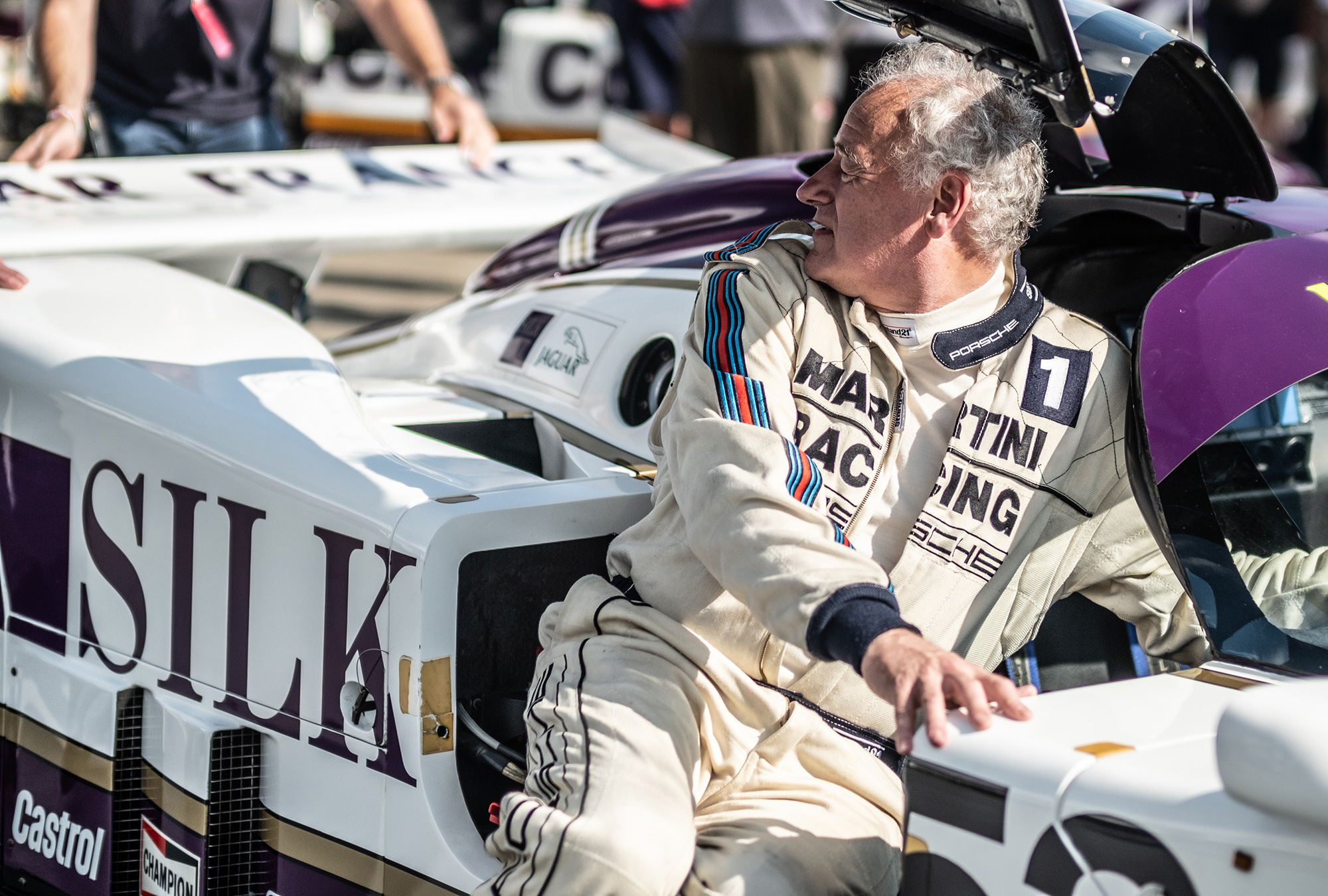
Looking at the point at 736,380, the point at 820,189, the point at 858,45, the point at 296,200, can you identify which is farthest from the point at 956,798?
the point at 858,45

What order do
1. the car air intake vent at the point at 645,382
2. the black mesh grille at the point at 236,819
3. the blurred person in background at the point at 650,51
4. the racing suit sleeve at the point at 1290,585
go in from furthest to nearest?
the blurred person in background at the point at 650,51 → the car air intake vent at the point at 645,382 → the black mesh grille at the point at 236,819 → the racing suit sleeve at the point at 1290,585

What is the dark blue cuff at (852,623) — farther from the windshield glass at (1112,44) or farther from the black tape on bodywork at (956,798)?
the windshield glass at (1112,44)

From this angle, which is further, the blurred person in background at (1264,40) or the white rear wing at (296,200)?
the blurred person in background at (1264,40)

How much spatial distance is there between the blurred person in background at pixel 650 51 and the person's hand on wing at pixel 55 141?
484cm

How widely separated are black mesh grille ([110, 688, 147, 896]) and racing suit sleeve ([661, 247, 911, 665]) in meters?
0.91

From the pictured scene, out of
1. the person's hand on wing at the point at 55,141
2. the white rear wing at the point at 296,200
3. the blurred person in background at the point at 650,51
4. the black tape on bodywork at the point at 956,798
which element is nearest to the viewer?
the black tape on bodywork at the point at 956,798

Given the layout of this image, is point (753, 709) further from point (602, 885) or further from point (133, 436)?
point (133, 436)

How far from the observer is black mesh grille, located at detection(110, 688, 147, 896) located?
2.24 meters

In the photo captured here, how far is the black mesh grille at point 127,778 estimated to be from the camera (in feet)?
7.36

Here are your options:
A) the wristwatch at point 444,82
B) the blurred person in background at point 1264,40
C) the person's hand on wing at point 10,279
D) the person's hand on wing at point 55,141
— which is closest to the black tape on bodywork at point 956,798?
the person's hand on wing at point 10,279

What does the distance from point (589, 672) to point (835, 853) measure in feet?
1.11

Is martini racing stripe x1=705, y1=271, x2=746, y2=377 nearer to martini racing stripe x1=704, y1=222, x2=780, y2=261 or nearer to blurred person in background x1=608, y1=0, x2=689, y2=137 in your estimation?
martini racing stripe x1=704, y1=222, x2=780, y2=261

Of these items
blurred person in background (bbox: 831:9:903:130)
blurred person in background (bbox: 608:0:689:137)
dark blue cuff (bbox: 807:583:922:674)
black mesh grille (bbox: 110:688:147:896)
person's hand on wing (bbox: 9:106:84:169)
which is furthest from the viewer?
blurred person in background (bbox: 608:0:689:137)

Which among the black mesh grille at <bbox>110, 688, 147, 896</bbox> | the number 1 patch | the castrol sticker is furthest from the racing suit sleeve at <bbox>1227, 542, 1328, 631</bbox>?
the black mesh grille at <bbox>110, 688, 147, 896</bbox>
